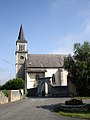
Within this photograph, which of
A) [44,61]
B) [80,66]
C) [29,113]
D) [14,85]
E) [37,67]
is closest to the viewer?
[29,113]

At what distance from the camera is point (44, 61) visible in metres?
75.9

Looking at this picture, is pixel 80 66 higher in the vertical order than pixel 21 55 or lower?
lower

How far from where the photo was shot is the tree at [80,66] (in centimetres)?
4812

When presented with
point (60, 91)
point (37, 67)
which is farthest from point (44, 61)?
point (60, 91)

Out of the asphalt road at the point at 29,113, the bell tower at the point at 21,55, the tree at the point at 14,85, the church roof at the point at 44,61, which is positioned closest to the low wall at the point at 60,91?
the tree at the point at 14,85

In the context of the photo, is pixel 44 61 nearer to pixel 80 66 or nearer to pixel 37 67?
pixel 37 67

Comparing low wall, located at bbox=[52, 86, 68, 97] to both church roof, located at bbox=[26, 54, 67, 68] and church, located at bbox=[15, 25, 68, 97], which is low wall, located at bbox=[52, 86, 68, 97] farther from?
church roof, located at bbox=[26, 54, 67, 68]

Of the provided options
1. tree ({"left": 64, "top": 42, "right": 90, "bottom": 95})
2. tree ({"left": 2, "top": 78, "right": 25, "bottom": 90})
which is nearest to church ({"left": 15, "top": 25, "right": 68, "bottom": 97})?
tree ({"left": 2, "top": 78, "right": 25, "bottom": 90})

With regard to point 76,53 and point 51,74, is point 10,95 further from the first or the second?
point 51,74

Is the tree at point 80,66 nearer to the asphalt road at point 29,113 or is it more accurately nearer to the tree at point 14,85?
the tree at point 14,85

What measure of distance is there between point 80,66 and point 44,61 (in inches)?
1126

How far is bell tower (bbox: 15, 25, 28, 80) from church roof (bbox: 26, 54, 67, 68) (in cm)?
180

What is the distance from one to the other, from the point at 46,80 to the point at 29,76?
9727 mm

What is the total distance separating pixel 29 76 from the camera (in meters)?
71.4
